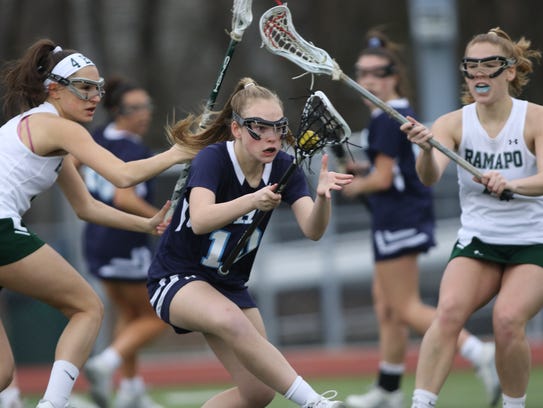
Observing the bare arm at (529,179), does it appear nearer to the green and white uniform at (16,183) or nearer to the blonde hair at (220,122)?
the blonde hair at (220,122)

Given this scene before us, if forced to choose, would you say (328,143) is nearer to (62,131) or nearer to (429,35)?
(62,131)

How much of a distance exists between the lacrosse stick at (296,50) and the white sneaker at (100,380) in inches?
131

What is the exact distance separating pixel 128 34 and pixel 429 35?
10956mm

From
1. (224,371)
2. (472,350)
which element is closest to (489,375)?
(472,350)

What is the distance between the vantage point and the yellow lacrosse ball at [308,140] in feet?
17.7

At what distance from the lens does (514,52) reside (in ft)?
20.3

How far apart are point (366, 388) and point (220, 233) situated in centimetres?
413

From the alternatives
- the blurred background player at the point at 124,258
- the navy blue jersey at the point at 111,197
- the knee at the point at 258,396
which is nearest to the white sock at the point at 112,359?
the blurred background player at the point at 124,258

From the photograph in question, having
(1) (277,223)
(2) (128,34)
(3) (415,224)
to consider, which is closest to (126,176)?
(3) (415,224)

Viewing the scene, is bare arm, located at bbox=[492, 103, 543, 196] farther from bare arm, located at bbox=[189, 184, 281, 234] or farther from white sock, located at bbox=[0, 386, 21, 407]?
white sock, located at bbox=[0, 386, 21, 407]

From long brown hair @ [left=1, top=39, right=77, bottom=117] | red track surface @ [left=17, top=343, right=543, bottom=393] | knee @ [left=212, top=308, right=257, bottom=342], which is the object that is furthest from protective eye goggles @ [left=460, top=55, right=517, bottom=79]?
red track surface @ [left=17, top=343, right=543, bottom=393]

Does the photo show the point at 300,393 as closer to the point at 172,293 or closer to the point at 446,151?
the point at 172,293

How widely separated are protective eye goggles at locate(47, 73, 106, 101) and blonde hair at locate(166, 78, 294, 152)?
45cm

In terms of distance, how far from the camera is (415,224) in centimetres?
808
